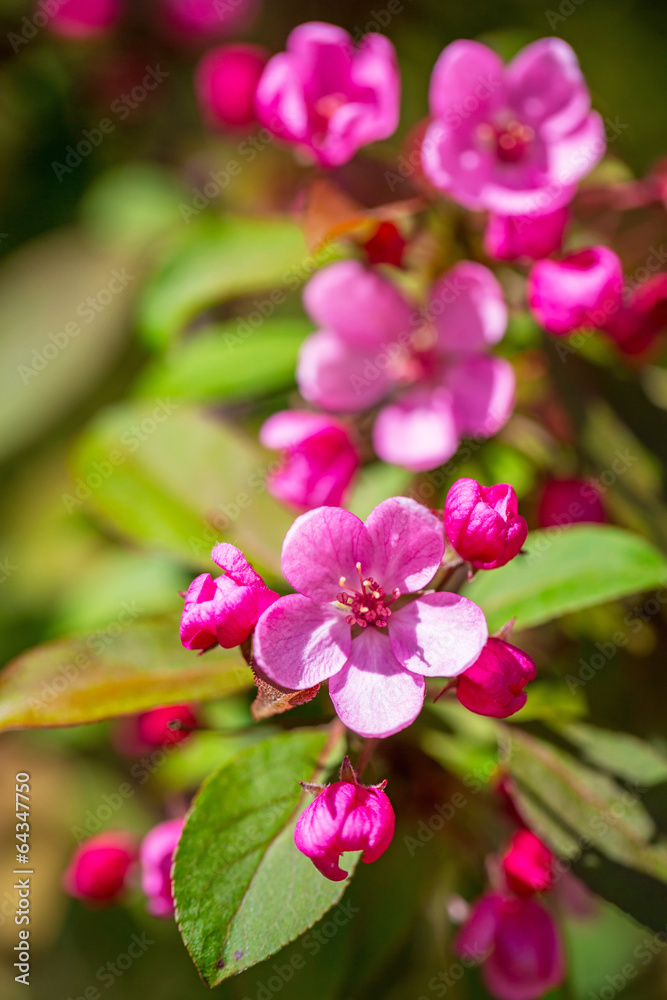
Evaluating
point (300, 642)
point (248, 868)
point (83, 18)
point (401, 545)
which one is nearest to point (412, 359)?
point (401, 545)

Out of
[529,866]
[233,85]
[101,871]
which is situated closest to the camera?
[529,866]

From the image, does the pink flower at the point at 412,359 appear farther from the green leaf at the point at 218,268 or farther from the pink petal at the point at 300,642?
the pink petal at the point at 300,642

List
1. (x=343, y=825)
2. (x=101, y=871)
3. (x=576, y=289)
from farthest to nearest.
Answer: (x=101, y=871) < (x=576, y=289) < (x=343, y=825)

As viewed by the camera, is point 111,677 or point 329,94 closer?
point 111,677

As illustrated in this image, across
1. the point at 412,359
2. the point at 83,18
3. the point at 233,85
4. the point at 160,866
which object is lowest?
the point at 160,866

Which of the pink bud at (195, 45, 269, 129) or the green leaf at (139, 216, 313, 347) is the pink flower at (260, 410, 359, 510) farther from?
the pink bud at (195, 45, 269, 129)

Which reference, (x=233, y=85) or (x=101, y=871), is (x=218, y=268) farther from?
(x=101, y=871)

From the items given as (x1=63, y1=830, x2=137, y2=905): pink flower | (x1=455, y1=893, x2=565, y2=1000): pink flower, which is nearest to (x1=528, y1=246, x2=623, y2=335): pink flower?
(x1=455, y1=893, x2=565, y2=1000): pink flower

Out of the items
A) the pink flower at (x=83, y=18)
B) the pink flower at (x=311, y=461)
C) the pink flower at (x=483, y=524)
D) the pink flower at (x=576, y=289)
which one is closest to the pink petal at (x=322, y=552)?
the pink flower at (x=483, y=524)
